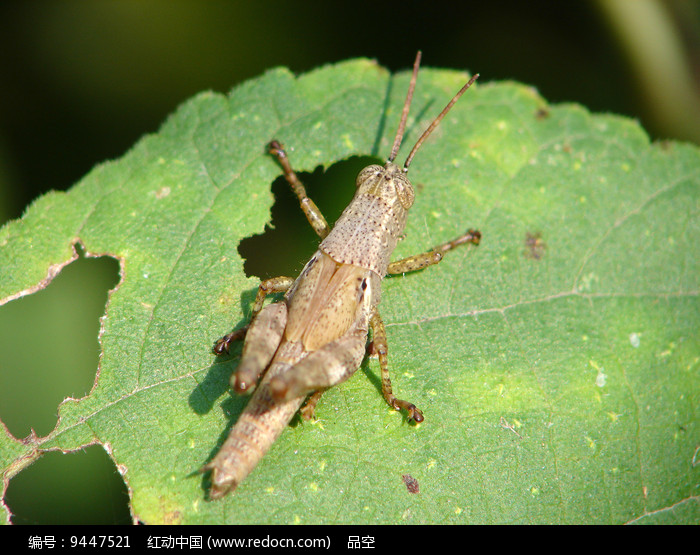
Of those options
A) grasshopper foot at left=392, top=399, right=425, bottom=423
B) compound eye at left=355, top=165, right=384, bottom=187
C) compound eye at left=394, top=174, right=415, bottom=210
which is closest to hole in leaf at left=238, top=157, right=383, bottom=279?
compound eye at left=355, top=165, right=384, bottom=187

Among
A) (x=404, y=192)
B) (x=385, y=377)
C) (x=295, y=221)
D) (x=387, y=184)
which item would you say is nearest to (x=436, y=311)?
(x=385, y=377)

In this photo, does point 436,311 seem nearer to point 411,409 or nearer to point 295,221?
point 411,409

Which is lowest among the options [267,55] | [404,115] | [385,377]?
[385,377]

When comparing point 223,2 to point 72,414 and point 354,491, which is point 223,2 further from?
point 354,491

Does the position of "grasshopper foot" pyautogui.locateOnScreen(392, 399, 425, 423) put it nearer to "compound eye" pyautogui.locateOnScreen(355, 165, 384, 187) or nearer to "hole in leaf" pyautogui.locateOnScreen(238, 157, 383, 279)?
"hole in leaf" pyautogui.locateOnScreen(238, 157, 383, 279)

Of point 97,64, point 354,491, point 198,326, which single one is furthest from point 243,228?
point 97,64

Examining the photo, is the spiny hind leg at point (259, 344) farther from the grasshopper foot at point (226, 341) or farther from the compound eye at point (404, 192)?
the compound eye at point (404, 192)
